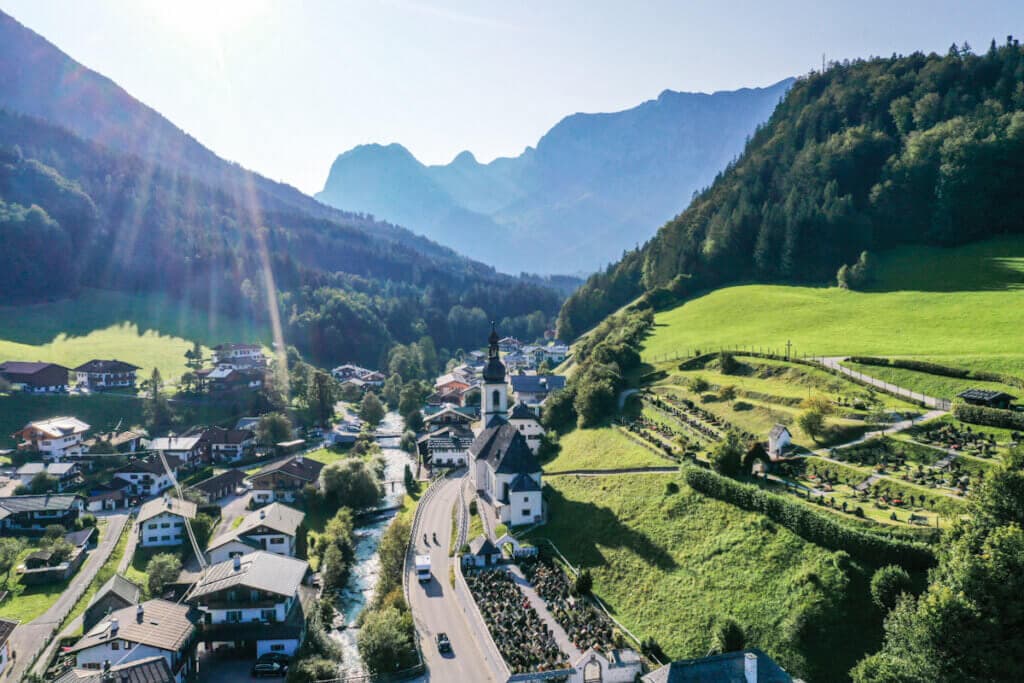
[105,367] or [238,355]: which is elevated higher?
[238,355]

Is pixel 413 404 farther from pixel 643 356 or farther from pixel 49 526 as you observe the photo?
pixel 49 526

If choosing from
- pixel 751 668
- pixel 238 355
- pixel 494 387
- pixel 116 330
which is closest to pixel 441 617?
pixel 751 668

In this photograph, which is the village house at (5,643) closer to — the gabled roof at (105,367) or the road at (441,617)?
the road at (441,617)

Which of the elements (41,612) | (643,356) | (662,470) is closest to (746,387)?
(662,470)

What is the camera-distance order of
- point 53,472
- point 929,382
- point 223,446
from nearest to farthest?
1. point 929,382
2. point 53,472
3. point 223,446

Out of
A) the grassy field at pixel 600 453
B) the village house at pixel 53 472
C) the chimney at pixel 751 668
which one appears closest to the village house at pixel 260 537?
the grassy field at pixel 600 453

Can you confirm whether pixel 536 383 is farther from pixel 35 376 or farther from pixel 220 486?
pixel 35 376

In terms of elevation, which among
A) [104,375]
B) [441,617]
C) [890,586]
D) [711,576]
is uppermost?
[890,586]
